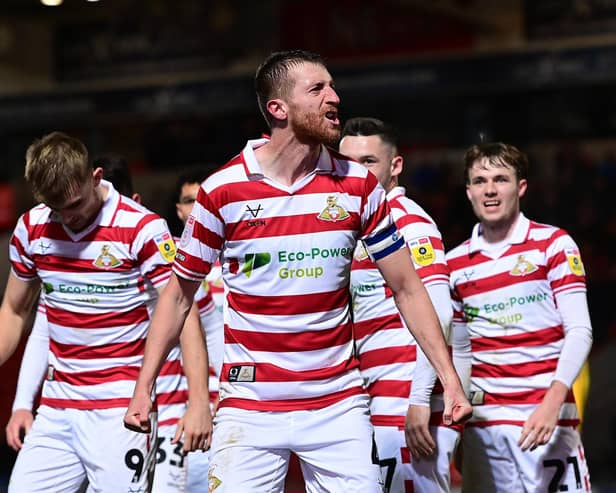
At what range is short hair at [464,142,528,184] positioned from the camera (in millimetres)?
6230

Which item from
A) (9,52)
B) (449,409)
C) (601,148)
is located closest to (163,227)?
(449,409)

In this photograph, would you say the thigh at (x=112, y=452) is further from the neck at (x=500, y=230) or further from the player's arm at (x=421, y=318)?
the neck at (x=500, y=230)

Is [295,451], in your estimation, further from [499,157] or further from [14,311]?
[499,157]

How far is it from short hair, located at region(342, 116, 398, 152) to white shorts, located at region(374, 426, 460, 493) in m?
1.40

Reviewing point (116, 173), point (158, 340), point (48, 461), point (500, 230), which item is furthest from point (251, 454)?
point (116, 173)

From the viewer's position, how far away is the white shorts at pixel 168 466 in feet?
21.3

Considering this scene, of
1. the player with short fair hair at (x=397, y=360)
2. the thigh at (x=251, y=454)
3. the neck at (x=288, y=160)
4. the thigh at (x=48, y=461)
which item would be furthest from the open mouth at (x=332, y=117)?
the thigh at (x=48, y=461)

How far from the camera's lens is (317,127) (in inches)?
188

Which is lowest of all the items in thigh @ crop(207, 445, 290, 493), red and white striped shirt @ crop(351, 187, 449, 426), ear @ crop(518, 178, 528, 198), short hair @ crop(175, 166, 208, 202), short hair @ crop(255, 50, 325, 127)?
thigh @ crop(207, 445, 290, 493)

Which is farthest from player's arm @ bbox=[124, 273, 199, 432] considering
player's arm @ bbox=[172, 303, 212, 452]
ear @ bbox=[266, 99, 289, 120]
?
ear @ bbox=[266, 99, 289, 120]

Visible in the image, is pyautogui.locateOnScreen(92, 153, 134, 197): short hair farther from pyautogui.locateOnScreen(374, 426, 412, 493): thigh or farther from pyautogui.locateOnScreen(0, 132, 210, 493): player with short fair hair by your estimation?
pyautogui.locateOnScreen(374, 426, 412, 493): thigh

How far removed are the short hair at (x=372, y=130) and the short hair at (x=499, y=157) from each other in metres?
0.41

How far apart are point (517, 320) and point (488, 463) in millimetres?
720

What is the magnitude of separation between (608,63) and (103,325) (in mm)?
8270
